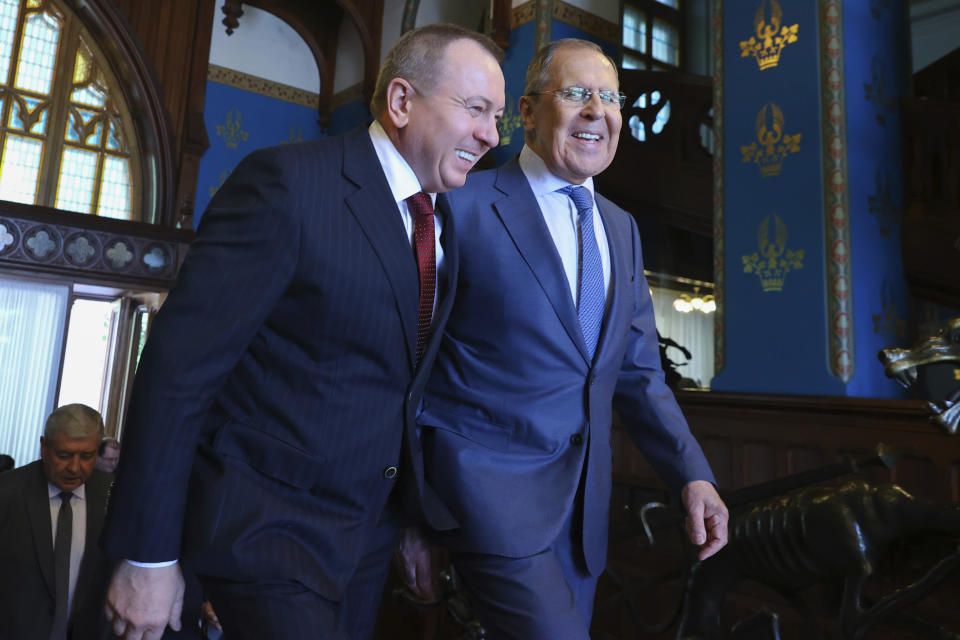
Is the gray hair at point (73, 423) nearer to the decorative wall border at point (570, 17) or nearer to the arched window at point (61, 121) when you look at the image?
the decorative wall border at point (570, 17)

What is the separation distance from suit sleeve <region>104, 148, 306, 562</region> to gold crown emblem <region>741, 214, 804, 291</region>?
4.18 meters

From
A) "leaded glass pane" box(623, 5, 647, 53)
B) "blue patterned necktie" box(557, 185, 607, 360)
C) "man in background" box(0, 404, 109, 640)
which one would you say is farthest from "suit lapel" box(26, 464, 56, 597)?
"leaded glass pane" box(623, 5, 647, 53)

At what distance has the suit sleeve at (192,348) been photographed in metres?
0.98

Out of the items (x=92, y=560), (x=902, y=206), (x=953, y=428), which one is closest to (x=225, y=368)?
(x=953, y=428)

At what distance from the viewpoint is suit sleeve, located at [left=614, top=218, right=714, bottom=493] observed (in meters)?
1.51

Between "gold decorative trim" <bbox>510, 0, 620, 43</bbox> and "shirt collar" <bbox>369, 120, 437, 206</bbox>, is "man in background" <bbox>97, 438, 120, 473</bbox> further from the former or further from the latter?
"gold decorative trim" <bbox>510, 0, 620, 43</bbox>

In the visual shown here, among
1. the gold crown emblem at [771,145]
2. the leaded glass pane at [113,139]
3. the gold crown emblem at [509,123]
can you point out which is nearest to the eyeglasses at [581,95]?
the gold crown emblem at [771,145]

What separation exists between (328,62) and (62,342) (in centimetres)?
486

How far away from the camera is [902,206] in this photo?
4.79 m

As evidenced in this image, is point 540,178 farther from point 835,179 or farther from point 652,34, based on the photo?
point 652,34

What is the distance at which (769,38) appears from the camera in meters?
4.84

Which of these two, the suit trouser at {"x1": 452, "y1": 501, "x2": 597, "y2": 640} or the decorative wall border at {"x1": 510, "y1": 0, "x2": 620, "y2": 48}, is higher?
the decorative wall border at {"x1": 510, "y1": 0, "x2": 620, "y2": 48}

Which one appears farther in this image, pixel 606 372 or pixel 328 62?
pixel 328 62

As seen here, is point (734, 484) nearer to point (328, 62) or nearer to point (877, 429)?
point (877, 429)
